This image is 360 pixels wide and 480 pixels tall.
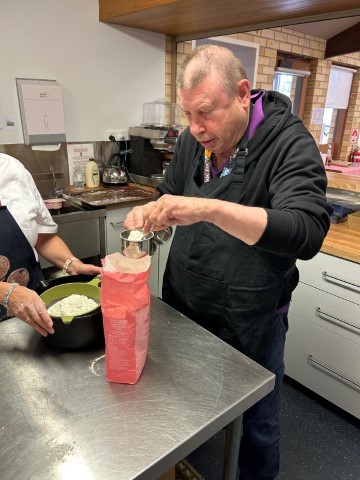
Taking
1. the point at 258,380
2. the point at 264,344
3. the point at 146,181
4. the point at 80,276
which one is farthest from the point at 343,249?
the point at 146,181

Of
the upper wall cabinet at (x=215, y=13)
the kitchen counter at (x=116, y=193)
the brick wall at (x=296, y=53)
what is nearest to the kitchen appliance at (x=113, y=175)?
the kitchen counter at (x=116, y=193)

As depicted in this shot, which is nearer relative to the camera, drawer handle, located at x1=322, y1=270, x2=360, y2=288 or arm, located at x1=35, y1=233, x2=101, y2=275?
arm, located at x1=35, y1=233, x2=101, y2=275

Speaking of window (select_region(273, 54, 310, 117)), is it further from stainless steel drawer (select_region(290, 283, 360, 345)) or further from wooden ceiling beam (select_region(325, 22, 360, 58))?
stainless steel drawer (select_region(290, 283, 360, 345))

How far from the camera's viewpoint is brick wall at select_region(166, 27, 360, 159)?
306 cm

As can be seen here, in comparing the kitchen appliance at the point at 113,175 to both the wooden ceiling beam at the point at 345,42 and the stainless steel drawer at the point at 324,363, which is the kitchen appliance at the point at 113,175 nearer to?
the stainless steel drawer at the point at 324,363

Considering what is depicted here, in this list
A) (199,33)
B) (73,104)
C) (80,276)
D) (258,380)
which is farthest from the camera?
(199,33)

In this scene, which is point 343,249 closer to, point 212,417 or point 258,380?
point 258,380

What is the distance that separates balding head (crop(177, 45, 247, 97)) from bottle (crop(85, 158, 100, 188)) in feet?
5.66

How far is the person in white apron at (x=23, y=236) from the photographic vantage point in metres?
1.21

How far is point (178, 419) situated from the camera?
758mm

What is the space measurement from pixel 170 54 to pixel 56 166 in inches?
49.9

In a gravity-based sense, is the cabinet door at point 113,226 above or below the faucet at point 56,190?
below

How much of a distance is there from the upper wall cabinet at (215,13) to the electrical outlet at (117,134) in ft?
2.25

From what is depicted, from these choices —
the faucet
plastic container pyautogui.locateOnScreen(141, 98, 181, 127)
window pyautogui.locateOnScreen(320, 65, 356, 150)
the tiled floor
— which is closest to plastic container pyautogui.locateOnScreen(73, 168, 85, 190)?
the faucet
